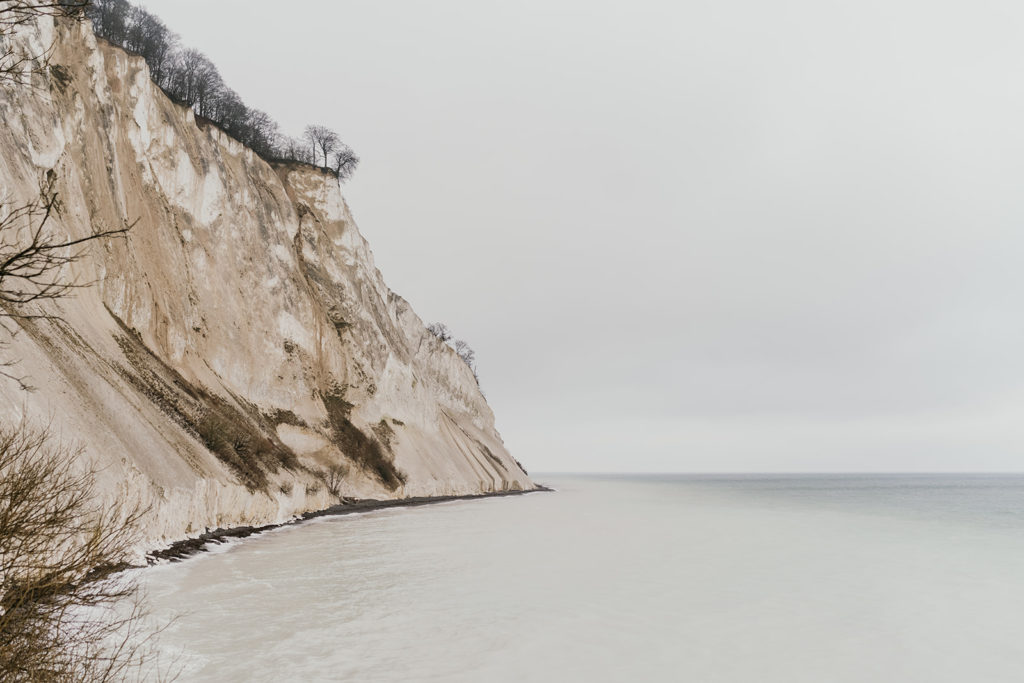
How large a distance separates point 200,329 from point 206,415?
8009mm

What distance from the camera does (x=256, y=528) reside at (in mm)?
25578

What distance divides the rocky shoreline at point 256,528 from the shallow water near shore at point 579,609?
0.66 meters

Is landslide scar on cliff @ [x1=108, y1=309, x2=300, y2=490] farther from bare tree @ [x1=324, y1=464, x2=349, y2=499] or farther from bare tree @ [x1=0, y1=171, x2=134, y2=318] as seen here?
bare tree @ [x1=324, y1=464, x2=349, y2=499]

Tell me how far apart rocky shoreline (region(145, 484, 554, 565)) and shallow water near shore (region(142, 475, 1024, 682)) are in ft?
2.15

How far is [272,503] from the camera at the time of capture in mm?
27797

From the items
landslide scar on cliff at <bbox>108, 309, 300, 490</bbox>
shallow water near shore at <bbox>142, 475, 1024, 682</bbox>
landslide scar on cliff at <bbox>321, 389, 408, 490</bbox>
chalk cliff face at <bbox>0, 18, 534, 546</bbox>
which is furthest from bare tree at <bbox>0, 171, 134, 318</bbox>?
landslide scar on cliff at <bbox>321, 389, 408, 490</bbox>

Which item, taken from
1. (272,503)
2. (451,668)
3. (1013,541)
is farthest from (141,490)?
(1013,541)

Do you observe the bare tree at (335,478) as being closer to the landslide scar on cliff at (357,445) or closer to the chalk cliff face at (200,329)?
the chalk cliff face at (200,329)

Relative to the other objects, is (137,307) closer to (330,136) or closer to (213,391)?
(213,391)

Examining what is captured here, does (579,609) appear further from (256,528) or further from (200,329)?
(200,329)

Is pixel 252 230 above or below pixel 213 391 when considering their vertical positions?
above

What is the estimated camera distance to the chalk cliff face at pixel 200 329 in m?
19.7

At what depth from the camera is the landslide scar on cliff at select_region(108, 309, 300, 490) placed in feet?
81.4

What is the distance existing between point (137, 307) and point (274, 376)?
10003 mm
